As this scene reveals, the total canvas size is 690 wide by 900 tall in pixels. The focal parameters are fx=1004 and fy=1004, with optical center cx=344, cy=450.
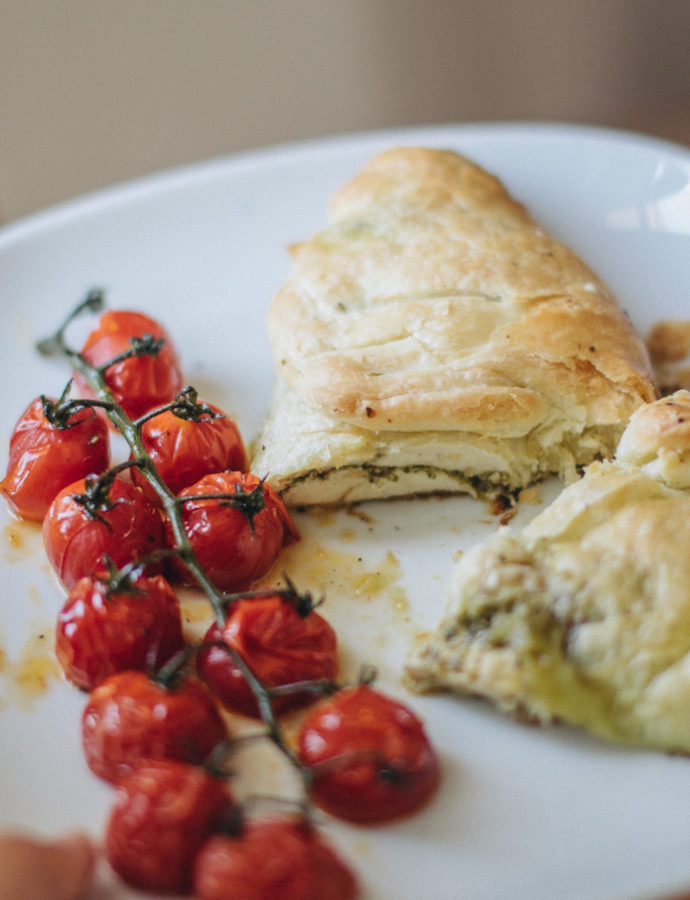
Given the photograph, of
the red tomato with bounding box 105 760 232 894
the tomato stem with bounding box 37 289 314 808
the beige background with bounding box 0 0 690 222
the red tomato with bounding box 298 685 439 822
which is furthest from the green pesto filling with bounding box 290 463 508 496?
the beige background with bounding box 0 0 690 222

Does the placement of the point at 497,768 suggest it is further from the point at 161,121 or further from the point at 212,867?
the point at 161,121

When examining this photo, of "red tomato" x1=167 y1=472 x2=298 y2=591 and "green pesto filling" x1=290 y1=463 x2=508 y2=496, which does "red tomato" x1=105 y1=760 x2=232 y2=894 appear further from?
"green pesto filling" x1=290 y1=463 x2=508 y2=496

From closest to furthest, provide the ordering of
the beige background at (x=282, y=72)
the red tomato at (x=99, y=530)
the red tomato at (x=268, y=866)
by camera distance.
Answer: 1. the red tomato at (x=268, y=866)
2. the red tomato at (x=99, y=530)
3. the beige background at (x=282, y=72)

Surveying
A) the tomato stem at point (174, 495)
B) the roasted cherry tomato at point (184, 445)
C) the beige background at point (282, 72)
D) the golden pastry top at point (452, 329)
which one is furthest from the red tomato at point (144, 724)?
the beige background at point (282, 72)

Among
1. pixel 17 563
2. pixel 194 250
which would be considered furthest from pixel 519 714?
pixel 194 250

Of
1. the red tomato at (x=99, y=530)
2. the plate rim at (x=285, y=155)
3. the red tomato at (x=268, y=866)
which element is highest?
the plate rim at (x=285, y=155)

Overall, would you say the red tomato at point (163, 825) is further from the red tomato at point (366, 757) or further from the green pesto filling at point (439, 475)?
the green pesto filling at point (439, 475)

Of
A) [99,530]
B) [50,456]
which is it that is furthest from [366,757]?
[50,456]
